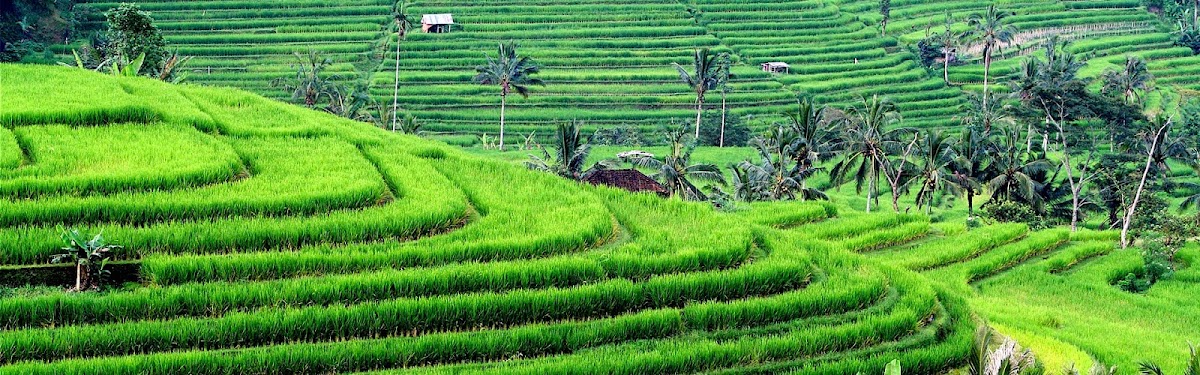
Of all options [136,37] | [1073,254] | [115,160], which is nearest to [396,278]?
[115,160]

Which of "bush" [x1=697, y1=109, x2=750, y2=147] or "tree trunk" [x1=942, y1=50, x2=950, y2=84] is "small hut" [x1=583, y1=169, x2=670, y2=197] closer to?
"bush" [x1=697, y1=109, x2=750, y2=147]

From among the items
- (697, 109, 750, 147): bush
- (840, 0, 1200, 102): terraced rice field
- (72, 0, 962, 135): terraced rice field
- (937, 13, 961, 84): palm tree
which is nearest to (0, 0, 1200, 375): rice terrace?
(697, 109, 750, 147): bush

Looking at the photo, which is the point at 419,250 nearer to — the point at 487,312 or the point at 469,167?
the point at 487,312

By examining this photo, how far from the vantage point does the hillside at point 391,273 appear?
898cm

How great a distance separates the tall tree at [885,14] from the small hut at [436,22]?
17079 millimetres

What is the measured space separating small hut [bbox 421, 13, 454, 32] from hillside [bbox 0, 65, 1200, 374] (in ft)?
96.0

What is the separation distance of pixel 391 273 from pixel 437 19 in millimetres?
34031

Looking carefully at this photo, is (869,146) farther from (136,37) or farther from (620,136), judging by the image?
(136,37)

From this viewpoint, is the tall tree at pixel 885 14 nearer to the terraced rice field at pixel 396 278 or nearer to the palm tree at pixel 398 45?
the palm tree at pixel 398 45

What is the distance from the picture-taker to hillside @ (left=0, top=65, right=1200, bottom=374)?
898 centimetres

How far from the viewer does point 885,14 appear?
4975 cm

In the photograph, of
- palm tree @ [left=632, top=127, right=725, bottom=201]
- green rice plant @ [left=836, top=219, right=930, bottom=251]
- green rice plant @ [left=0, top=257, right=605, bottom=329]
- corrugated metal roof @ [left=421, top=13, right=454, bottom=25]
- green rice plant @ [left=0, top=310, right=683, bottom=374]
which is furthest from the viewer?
corrugated metal roof @ [left=421, top=13, right=454, bottom=25]

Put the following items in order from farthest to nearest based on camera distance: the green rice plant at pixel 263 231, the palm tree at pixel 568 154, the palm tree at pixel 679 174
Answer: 1. the palm tree at pixel 679 174
2. the palm tree at pixel 568 154
3. the green rice plant at pixel 263 231

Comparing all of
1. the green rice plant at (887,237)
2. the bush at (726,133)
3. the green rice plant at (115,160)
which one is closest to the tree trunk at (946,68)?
the bush at (726,133)
